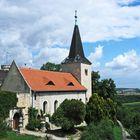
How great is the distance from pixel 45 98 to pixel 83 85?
14784 millimetres

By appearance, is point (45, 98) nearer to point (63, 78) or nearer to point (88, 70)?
point (63, 78)

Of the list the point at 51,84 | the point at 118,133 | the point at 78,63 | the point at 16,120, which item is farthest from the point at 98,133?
the point at 78,63

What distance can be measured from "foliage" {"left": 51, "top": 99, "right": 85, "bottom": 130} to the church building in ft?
11.6

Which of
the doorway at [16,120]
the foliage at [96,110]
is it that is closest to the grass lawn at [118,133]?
the foliage at [96,110]

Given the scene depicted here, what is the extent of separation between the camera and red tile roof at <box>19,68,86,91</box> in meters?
55.0

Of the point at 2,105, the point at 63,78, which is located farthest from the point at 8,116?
the point at 63,78

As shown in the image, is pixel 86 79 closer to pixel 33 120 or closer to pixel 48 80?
pixel 48 80

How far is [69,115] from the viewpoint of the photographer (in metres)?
53.0

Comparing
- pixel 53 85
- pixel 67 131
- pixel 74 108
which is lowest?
pixel 67 131

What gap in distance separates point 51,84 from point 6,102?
39.4ft

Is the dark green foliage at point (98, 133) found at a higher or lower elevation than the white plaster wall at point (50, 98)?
lower

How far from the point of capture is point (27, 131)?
1948 inches

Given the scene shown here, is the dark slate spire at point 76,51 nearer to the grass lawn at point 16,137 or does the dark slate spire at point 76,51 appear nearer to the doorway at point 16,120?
the doorway at point 16,120

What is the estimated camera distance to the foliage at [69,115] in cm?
5188
